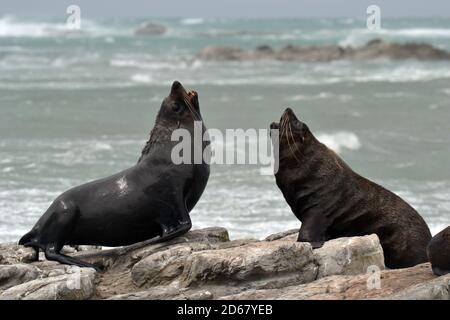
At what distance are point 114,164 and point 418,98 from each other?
1313 centimetres

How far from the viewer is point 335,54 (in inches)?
1901

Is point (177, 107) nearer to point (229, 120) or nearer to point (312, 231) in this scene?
point (312, 231)

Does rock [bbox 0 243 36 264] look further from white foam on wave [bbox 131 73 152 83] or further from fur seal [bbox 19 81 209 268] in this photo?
white foam on wave [bbox 131 73 152 83]

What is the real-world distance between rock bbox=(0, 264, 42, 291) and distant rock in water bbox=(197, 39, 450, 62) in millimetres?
40362

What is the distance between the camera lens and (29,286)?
263 inches

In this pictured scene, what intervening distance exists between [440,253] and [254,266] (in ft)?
4.36

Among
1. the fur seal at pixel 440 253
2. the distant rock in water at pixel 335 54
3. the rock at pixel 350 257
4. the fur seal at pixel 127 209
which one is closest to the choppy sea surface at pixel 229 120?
the distant rock in water at pixel 335 54

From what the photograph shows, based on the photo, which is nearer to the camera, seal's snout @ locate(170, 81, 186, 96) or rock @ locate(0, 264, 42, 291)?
rock @ locate(0, 264, 42, 291)

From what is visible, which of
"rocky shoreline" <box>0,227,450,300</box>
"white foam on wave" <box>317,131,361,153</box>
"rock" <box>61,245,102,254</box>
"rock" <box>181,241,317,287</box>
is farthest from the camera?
"white foam on wave" <box>317,131,361,153</box>

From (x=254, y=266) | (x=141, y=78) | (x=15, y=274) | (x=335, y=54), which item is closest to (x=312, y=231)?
(x=254, y=266)

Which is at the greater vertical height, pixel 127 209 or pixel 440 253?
pixel 127 209

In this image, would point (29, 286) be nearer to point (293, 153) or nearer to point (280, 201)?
point (293, 153)

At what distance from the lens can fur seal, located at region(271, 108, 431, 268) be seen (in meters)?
8.09

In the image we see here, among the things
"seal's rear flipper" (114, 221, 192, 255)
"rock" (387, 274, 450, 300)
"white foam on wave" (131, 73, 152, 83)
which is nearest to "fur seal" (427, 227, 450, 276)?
"rock" (387, 274, 450, 300)
